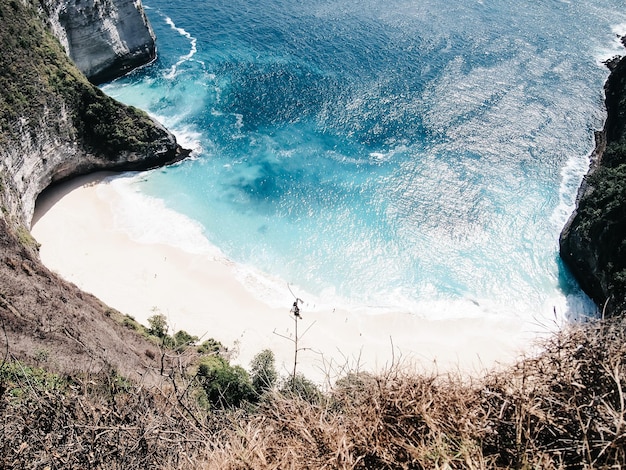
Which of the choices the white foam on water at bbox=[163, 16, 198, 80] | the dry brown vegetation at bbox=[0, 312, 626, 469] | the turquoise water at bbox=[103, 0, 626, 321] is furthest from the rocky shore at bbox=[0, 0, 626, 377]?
the dry brown vegetation at bbox=[0, 312, 626, 469]

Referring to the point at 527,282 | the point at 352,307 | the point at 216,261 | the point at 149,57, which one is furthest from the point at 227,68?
the point at 527,282

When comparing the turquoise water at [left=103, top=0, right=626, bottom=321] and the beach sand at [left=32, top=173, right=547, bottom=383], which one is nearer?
the beach sand at [left=32, top=173, right=547, bottom=383]

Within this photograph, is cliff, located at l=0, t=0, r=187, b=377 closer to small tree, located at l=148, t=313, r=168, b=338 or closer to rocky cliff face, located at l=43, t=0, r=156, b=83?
small tree, located at l=148, t=313, r=168, b=338

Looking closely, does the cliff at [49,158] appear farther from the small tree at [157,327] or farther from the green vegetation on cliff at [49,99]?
the small tree at [157,327]

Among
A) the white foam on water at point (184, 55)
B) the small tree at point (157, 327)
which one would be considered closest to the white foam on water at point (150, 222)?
the small tree at point (157, 327)

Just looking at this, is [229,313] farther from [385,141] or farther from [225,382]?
[385,141]

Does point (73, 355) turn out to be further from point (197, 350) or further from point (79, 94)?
point (79, 94)

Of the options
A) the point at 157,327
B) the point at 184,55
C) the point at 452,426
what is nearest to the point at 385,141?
the point at 157,327
